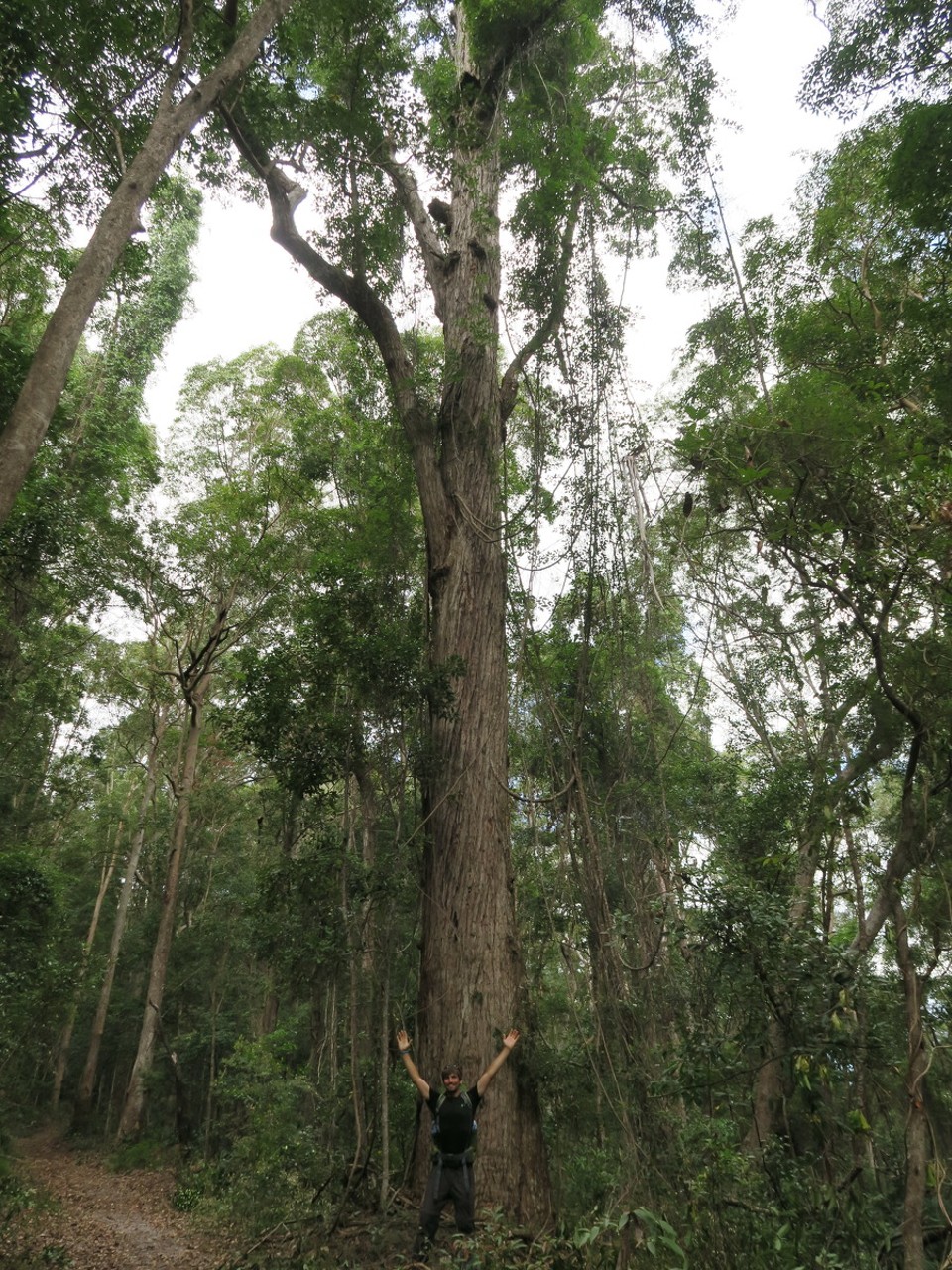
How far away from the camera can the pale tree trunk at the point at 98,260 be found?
3170mm

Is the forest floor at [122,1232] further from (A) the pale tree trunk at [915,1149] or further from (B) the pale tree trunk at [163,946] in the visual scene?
(A) the pale tree trunk at [915,1149]

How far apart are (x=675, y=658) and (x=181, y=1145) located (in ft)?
38.8

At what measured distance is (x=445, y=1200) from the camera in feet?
11.8

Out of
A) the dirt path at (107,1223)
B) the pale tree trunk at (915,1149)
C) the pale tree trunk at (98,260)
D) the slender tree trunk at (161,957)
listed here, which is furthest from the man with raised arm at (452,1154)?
the slender tree trunk at (161,957)

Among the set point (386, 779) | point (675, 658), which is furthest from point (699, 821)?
point (386, 779)

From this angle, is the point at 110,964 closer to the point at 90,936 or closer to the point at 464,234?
the point at 90,936

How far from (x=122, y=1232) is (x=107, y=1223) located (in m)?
0.55

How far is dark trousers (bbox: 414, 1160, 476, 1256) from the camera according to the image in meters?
3.45

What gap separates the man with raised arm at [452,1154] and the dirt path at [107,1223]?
13.3 feet

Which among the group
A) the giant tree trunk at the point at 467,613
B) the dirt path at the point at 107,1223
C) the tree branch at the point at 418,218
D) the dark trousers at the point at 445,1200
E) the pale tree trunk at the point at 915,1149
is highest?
the tree branch at the point at 418,218

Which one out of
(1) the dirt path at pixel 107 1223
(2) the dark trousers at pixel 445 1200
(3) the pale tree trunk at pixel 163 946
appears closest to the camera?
(2) the dark trousers at pixel 445 1200

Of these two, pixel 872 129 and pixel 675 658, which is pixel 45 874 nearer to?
pixel 675 658

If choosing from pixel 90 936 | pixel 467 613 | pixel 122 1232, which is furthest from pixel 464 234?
pixel 90 936

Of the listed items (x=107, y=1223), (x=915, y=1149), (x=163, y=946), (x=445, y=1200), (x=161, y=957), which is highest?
(x=163, y=946)
